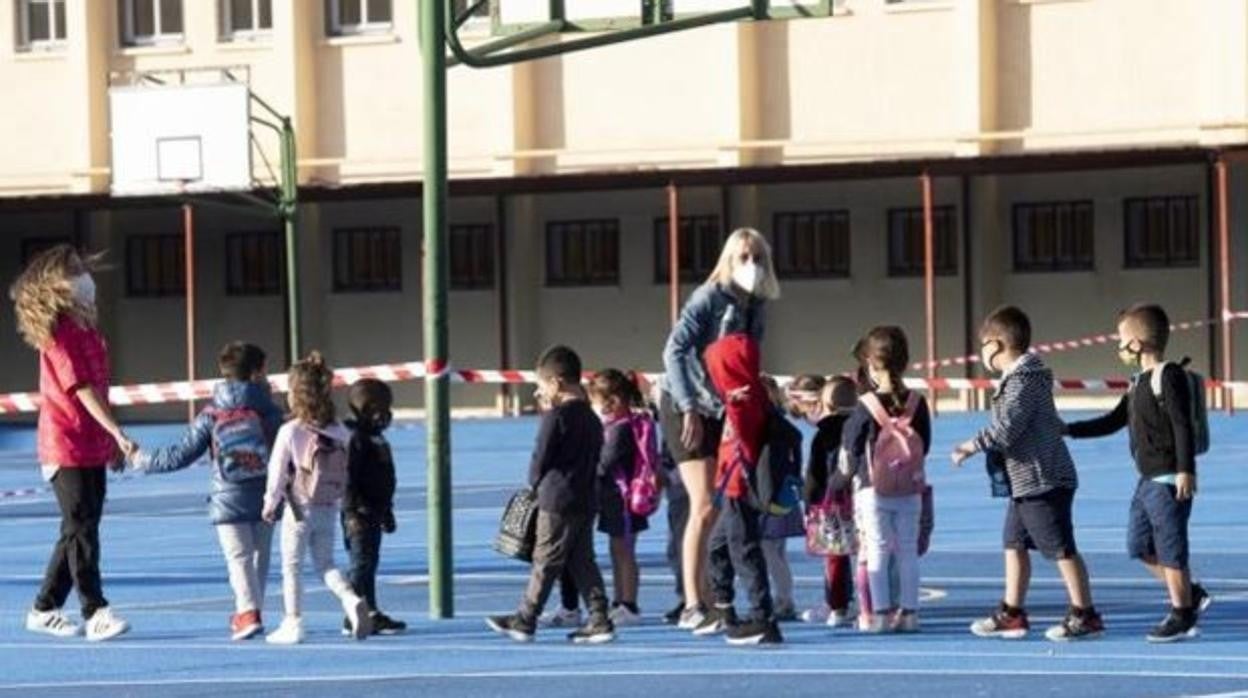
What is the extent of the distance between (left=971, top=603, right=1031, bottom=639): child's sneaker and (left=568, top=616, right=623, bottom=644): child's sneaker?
1757 millimetres

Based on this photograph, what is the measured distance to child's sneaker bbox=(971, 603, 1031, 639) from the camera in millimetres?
16172

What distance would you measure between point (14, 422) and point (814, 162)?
13987 mm

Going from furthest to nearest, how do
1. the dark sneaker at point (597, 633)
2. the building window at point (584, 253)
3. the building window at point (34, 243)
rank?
1. the building window at point (34, 243)
2. the building window at point (584, 253)
3. the dark sneaker at point (597, 633)

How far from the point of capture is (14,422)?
178ft

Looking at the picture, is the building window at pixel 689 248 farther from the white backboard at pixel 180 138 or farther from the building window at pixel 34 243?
the building window at pixel 34 243

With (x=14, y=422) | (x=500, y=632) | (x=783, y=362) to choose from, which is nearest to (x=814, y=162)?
(x=783, y=362)

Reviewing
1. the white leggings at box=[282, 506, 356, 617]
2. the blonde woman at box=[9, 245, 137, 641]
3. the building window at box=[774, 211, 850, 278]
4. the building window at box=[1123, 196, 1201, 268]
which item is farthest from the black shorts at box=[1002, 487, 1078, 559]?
the building window at box=[774, 211, 850, 278]

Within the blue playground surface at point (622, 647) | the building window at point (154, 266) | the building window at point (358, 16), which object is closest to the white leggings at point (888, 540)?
the blue playground surface at point (622, 647)

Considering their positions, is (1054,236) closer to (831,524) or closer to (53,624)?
(831,524)

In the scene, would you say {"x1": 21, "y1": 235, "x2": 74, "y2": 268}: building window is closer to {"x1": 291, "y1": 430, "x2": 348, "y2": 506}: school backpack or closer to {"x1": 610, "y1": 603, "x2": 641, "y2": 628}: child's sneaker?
{"x1": 610, "y1": 603, "x2": 641, "y2": 628}: child's sneaker

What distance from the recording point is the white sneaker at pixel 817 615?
56.6 ft

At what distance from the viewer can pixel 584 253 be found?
175ft

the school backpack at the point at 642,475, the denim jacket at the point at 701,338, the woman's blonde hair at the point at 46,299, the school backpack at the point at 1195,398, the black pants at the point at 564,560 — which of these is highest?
the woman's blonde hair at the point at 46,299

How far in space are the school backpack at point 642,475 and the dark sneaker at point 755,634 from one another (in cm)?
124
